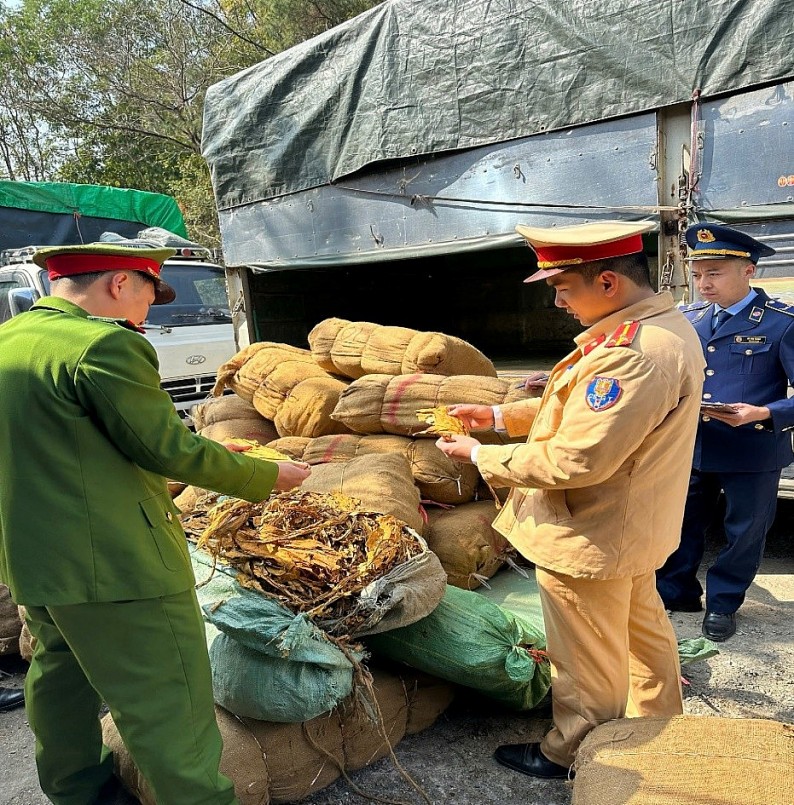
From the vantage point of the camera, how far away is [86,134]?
57.3 ft

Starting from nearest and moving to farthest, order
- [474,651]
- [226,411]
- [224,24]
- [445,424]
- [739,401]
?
[474,651] < [445,424] < [739,401] < [226,411] < [224,24]

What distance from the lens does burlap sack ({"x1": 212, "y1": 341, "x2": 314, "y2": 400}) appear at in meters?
4.32

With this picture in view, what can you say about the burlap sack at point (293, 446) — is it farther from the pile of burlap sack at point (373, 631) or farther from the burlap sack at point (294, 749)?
the burlap sack at point (294, 749)

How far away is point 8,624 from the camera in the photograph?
3.16 metres

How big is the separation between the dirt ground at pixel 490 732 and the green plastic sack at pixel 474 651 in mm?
186

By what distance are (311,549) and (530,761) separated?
104 cm

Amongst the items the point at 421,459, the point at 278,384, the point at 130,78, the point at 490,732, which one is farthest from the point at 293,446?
the point at 130,78

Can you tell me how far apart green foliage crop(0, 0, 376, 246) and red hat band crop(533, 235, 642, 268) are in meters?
14.6

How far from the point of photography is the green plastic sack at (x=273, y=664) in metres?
2.09

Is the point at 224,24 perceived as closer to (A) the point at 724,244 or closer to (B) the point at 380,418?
(B) the point at 380,418

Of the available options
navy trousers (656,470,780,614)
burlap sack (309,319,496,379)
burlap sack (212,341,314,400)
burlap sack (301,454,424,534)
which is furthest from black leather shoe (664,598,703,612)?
burlap sack (212,341,314,400)

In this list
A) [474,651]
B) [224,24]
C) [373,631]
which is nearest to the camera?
[373,631]

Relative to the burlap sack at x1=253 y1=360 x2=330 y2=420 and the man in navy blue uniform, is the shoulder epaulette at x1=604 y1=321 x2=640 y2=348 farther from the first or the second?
the burlap sack at x1=253 y1=360 x2=330 y2=420

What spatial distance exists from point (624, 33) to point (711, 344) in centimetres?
181
